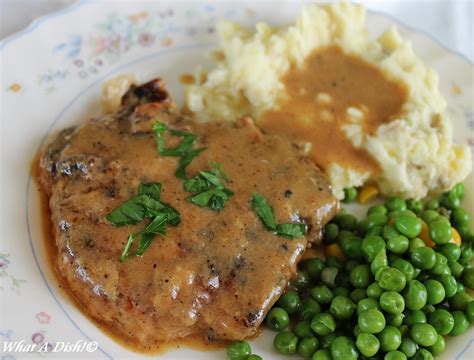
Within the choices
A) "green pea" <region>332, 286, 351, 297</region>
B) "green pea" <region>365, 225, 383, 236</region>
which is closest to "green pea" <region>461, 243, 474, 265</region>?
"green pea" <region>365, 225, 383, 236</region>

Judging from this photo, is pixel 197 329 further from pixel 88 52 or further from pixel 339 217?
pixel 88 52

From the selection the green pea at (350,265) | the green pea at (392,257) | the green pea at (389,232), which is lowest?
the green pea at (350,265)

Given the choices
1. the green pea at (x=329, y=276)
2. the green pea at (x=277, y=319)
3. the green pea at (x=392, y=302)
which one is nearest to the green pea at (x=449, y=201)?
the green pea at (x=329, y=276)

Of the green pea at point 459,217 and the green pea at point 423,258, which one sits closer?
the green pea at point 423,258

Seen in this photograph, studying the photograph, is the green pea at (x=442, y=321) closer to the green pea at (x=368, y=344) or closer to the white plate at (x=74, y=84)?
the white plate at (x=74, y=84)

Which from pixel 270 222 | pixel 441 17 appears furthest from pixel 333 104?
pixel 441 17

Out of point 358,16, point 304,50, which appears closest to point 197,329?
point 304,50
